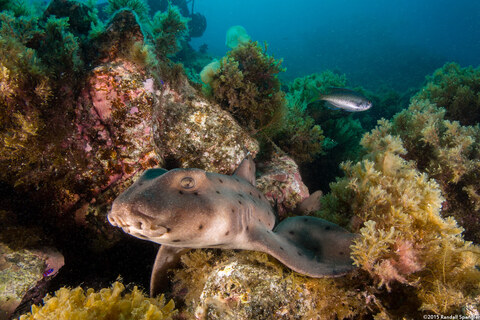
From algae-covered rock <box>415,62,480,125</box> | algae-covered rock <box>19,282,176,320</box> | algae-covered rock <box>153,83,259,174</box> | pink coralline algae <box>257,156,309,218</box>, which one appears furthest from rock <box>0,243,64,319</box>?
algae-covered rock <box>415,62,480,125</box>

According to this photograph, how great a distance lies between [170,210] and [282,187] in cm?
327

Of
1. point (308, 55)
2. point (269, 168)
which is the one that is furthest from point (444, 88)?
point (308, 55)

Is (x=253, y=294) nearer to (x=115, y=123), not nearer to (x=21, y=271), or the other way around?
(x=21, y=271)

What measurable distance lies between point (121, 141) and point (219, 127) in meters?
1.92

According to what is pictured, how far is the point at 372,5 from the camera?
128375mm

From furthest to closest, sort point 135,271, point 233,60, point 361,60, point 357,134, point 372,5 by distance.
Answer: point 372,5, point 361,60, point 357,134, point 233,60, point 135,271

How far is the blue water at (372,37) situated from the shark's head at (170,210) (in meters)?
26.4

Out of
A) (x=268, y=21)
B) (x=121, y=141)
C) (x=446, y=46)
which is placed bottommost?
(x=446, y=46)

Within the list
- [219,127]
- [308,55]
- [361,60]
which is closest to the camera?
[219,127]

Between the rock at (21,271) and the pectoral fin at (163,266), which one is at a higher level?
the rock at (21,271)

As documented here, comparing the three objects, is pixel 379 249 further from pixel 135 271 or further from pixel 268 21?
pixel 268 21

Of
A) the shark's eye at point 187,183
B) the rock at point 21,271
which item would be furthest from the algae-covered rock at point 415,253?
the rock at point 21,271

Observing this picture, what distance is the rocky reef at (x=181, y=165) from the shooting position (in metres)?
2.38

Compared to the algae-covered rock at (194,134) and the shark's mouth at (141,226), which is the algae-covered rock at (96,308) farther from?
the algae-covered rock at (194,134)
